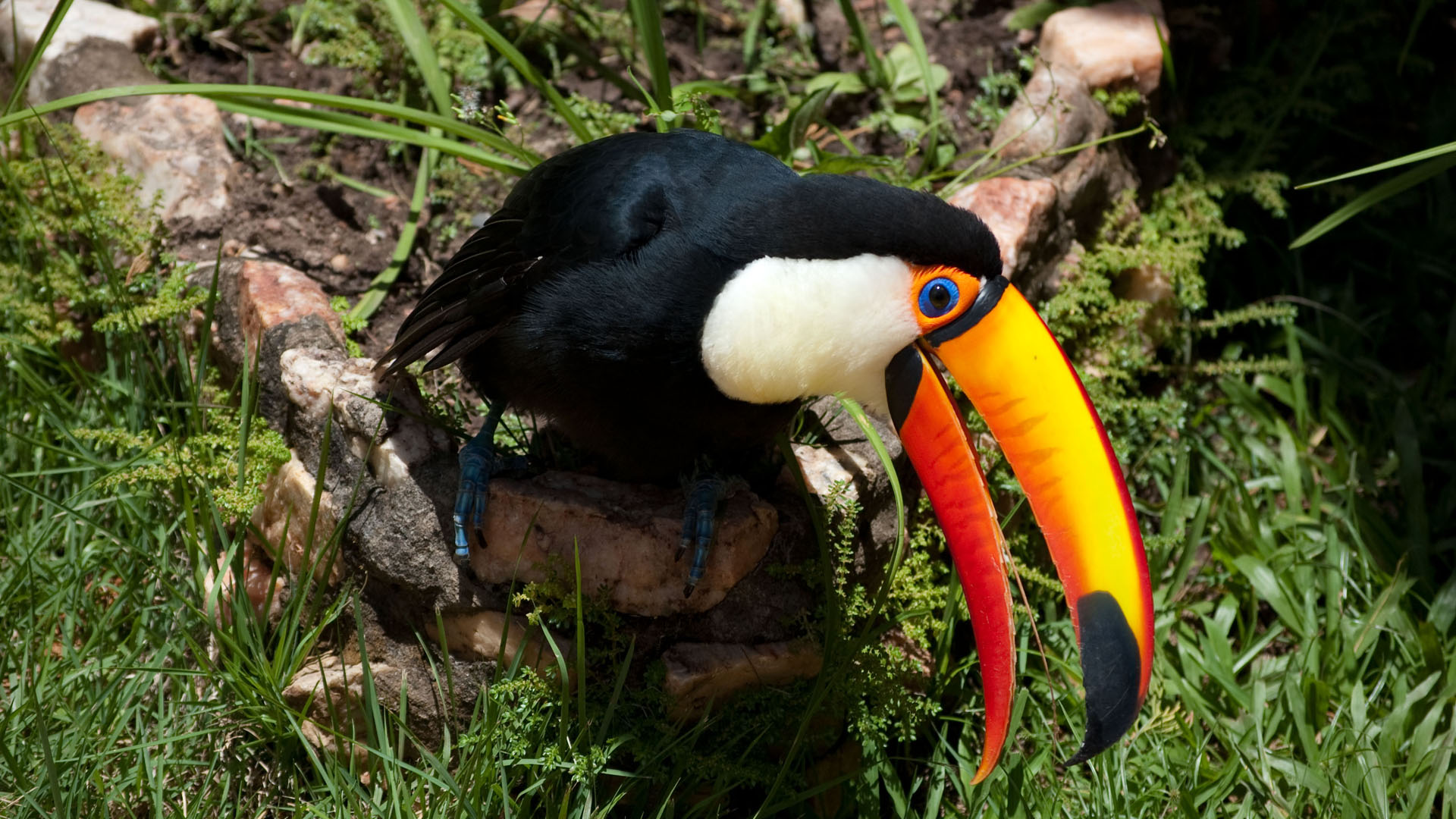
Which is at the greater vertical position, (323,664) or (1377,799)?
(323,664)

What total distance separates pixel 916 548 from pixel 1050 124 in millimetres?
1533

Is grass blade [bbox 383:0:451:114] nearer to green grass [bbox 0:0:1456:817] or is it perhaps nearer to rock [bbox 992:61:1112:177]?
green grass [bbox 0:0:1456:817]

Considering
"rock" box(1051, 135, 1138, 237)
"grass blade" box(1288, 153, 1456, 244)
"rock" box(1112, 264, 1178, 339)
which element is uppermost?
"grass blade" box(1288, 153, 1456, 244)

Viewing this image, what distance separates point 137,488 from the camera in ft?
10.2

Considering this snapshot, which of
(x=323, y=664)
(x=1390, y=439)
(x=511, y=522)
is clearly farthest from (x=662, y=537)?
(x=1390, y=439)

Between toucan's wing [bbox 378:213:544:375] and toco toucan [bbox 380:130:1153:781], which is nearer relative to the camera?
toco toucan [bbox 380:130:1153:781]

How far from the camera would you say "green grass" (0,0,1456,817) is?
2.65m

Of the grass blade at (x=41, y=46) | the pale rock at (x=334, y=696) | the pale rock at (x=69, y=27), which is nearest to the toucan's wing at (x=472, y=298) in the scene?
the pale rock at (x=334, y=696)

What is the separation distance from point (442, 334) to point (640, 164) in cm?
61

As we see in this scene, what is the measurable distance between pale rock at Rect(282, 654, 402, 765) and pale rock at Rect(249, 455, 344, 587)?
21cm

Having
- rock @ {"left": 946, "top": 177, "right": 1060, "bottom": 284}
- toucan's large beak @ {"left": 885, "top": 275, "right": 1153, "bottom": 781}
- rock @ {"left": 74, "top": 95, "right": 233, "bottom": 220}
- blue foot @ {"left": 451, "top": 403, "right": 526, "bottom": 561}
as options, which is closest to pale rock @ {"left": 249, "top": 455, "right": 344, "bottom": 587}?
blue foot @ {"left": 451, "top": 403, "right": 526, "bottom": 561}

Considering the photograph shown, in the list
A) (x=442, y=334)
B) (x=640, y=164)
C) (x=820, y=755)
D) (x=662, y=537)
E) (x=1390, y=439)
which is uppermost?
(x=640, y=164)

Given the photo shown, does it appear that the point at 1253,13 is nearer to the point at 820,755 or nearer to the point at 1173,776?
the point at 1173,776

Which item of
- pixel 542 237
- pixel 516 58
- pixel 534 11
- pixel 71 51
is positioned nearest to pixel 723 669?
pixel 542 237
